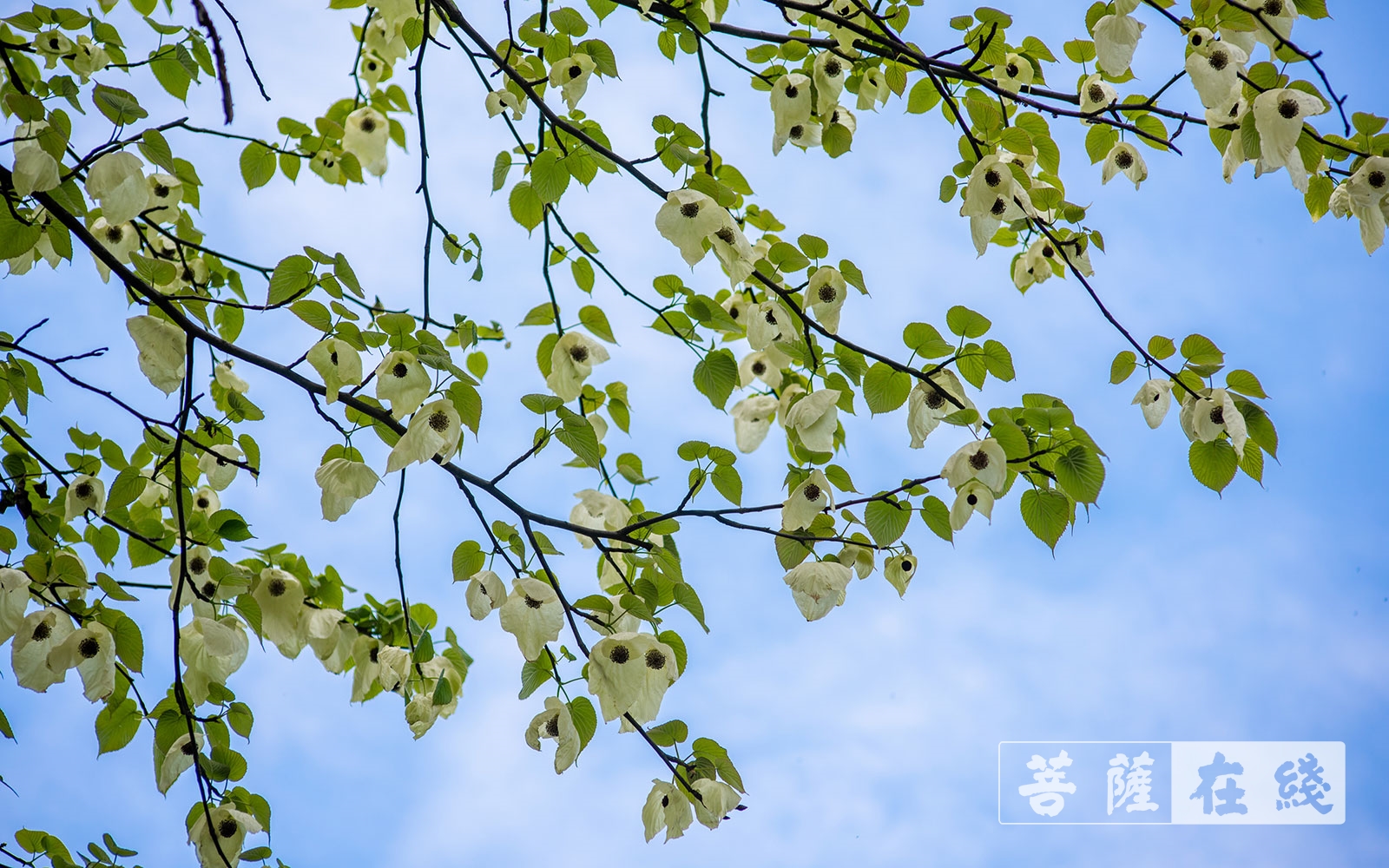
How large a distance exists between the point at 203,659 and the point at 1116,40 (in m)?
1.54

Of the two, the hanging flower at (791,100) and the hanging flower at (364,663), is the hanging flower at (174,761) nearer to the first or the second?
the hanging flower at (364,663)

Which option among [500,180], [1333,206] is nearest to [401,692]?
[500,180]

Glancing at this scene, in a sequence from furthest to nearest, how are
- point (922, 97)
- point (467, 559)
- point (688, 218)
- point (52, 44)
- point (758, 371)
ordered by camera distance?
point (758, 371) → point (52, 44) → point (922, 97) → point (467, 559) → point (688, 218)

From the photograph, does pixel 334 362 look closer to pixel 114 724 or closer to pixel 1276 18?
pixel 114 724

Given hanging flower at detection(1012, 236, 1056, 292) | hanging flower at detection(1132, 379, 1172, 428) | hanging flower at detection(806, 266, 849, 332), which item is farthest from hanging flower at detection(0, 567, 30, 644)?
hanging flower at detection(1012, 236, 1056, 292)

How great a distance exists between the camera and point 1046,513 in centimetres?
117

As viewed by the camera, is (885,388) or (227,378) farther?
(227,378)

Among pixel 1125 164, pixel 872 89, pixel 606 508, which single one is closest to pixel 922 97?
pixel 872 89

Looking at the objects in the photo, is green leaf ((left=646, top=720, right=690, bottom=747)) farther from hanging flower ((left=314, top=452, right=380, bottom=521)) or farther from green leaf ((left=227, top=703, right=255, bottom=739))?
green leaf ((left=227, top=703, right=255, bottom=739))

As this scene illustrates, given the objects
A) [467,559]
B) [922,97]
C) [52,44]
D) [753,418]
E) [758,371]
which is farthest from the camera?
[758,371]

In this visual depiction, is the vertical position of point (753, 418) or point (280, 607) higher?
point (753, 418)

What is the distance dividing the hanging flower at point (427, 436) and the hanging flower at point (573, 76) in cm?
59

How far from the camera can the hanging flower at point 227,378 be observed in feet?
6.32

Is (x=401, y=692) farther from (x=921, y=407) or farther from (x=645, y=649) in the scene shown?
(x=921, y=407)
